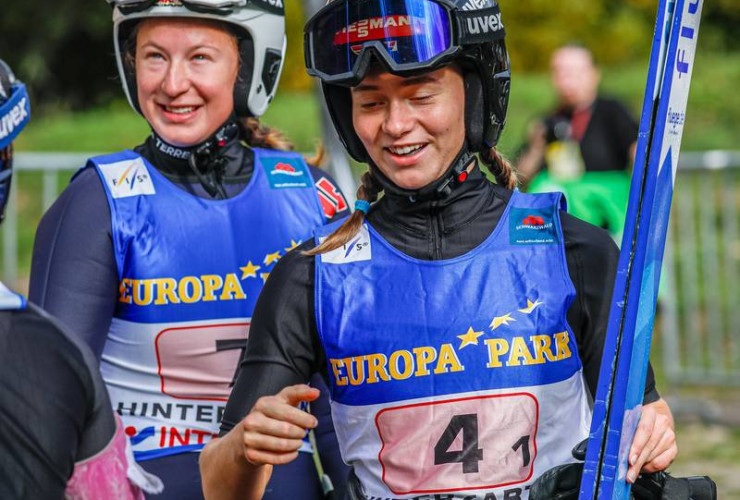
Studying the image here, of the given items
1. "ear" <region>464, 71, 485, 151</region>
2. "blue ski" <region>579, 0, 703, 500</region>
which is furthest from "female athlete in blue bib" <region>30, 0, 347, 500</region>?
"blue ski" <region>579, 0, 703, 500</region>

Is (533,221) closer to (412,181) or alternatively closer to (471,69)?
(412,181)

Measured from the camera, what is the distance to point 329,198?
424cm

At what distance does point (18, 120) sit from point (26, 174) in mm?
9352

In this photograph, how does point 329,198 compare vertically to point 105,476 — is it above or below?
above

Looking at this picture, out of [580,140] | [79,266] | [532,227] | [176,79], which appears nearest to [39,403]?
[532,227]

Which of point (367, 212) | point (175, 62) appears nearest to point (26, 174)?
point (175, 62)

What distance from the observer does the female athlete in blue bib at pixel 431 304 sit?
308 cm

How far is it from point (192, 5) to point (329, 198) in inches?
30.2

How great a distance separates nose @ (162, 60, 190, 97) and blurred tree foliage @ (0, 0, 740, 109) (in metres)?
18.0

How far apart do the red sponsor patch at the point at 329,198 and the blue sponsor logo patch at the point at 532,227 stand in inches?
41.4

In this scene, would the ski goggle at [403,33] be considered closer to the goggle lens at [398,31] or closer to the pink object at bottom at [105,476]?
the goggle lens at [398,31]

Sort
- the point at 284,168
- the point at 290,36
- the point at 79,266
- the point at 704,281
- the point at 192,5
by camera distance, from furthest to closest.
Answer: the point at 290,36, the point at 704,281, the point at 284,168, the point at 192,5, the point at 79,266

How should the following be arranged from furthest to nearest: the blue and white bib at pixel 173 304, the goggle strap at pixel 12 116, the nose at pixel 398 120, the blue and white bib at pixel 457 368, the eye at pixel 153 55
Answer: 1. the eye at pixel 153 55
2. the blue and white bib at pixel 173 304
3. the nose at pixel 398 120
4. the blue and white bib at pixel 457 368
5. the goggle strap at pixel 12 116

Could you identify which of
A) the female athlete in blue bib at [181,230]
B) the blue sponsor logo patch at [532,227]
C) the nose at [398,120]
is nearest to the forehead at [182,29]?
the female athlete in blue bib at [181,230]
